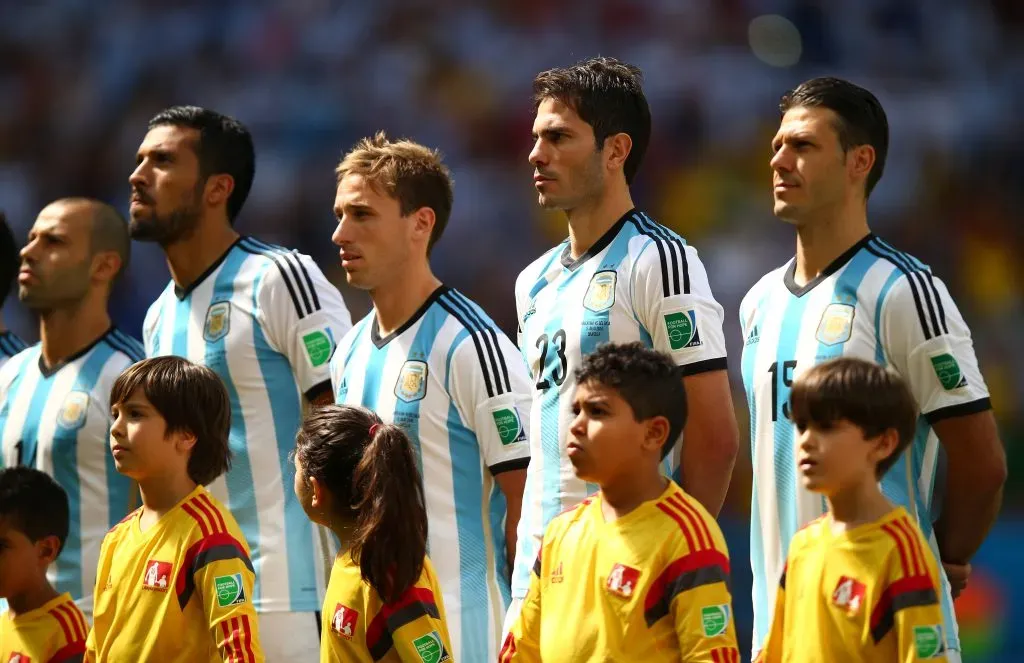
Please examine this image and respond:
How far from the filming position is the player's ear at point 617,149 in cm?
496

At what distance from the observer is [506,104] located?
38.8 feet

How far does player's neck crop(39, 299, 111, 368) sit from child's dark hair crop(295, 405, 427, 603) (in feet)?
7.01

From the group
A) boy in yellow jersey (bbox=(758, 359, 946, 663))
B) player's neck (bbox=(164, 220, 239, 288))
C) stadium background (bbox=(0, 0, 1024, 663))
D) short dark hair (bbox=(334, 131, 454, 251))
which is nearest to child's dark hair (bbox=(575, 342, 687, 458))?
boy in yellow jersey (bbox=(758, 359, 946, 663))

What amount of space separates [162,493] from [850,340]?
197 centimetres

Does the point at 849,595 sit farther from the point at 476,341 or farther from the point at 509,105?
the point at 509,105

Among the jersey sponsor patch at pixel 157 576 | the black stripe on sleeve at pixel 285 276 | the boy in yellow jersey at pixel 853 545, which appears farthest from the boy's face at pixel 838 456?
the black stripe on sleeve at pixel 285 276

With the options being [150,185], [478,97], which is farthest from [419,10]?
[150,185]

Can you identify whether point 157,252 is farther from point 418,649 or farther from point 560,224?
point 418,649

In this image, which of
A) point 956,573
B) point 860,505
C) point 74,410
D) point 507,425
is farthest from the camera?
point 74,410

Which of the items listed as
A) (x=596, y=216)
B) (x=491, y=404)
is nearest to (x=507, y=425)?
(x=491, y=404)

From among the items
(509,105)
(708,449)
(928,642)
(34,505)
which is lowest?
(928,642)

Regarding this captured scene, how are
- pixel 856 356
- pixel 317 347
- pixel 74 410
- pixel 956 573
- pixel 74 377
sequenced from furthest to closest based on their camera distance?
pixel 74 377 < pixel 74 410 < pixel 317 347 < pixel 956 573 < pixel 856 356

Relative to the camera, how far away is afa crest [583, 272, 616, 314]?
4715 mm

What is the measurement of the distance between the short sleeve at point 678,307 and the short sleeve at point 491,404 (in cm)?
62
